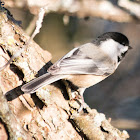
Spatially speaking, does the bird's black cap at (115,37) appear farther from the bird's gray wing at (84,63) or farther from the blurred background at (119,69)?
the blurred background at (119,69)

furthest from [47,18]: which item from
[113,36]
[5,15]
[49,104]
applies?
[49,104]

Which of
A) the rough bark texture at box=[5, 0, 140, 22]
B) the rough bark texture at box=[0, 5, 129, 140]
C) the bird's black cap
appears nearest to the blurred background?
the rough bark texture at box=[5, 0, 140, 22]

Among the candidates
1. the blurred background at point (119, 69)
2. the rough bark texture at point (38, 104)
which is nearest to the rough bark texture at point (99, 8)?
the blurred background at point (119, 69)

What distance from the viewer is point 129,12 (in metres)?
3.39

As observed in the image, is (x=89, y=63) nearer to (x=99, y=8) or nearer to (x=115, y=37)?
(x=115, y=37)

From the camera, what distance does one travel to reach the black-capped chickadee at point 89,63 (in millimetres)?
2068

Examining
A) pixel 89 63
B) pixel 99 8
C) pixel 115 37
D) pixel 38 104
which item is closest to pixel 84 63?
pixel 89 63

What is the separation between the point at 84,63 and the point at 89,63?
0.06 m

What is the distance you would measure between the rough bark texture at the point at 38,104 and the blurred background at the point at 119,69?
4.45 ft

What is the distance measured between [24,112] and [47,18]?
8.70 ft

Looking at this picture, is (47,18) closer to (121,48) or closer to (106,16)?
(106,16)

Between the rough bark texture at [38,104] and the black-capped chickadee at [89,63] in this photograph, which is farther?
the black-capped chickadee at [89,63]

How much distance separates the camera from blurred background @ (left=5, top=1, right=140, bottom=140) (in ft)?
11.3

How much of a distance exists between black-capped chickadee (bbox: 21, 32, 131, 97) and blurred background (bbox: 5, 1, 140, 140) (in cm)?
106
